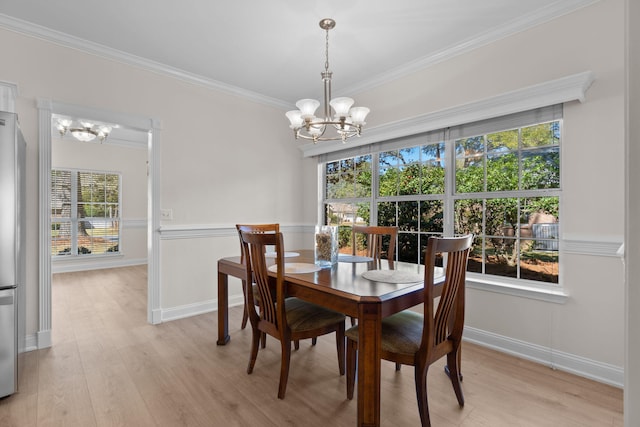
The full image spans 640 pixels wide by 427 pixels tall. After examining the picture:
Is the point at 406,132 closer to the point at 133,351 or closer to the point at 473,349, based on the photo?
→ the point at 473,349

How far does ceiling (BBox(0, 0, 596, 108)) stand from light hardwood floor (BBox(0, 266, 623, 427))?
Result: 8.64ft

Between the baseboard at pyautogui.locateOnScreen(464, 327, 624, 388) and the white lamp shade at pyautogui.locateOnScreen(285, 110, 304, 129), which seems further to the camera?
the white lamp shade at pyautogui.locateOnScreen(285, 110, 304, 129)

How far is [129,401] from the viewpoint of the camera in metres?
1.90

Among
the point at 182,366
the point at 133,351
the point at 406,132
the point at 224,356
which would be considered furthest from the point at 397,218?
A: the point at 133,351

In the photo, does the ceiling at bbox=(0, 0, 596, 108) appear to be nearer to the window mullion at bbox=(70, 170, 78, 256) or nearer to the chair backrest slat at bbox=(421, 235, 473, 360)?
the chair backrest slat at bbox=(421, 235, 473, 360)

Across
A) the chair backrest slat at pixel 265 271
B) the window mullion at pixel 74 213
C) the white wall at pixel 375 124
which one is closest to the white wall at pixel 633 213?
the chair backrest slat at pixel 265 271

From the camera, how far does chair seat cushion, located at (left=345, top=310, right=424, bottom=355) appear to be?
163cm

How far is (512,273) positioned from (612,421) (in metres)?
1.14

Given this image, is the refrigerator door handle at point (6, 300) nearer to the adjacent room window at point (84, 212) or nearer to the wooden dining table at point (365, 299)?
the wooden dining table at point (365, 299)

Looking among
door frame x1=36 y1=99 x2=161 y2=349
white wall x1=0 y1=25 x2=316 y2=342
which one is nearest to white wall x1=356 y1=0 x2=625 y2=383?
white wall x1=0 y1=25 x2=316 y2=342

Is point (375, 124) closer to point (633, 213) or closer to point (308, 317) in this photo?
point (308, 317)

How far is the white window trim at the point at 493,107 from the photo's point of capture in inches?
85.9

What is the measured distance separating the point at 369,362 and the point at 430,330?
1.14 ft

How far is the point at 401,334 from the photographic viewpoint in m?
1.73
